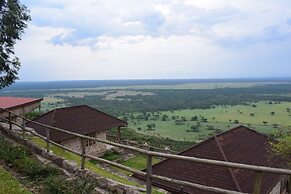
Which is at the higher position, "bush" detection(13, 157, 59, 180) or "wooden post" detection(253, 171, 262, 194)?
"wooden post" detection(253, 171, 262, 194)

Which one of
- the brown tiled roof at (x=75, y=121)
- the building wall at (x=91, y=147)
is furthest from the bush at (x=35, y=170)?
the building wall at (x=91, y=147)

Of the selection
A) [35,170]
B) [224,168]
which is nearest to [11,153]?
[35,170]

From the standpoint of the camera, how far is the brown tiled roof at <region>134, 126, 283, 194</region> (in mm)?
10836

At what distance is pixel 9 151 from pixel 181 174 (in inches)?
247

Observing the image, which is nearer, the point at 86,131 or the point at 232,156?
the point at 232,156

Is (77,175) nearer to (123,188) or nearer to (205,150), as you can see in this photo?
(123,188)

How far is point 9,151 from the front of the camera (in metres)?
9.25

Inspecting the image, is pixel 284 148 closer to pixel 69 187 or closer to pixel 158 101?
pixel 69 187

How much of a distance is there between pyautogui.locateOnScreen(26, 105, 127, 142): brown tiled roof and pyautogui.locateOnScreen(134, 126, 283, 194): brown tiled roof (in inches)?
388

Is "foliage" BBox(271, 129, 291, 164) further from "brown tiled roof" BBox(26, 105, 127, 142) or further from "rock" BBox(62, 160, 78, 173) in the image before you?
"brown tiled roof" BBox(26, 105, 127, 142)

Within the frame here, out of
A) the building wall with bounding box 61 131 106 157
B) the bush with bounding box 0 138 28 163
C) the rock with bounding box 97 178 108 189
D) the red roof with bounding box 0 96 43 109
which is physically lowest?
the building wall with bounding box 61 131 106 157

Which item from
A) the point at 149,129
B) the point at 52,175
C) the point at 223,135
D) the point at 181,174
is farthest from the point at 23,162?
the point at 149,129

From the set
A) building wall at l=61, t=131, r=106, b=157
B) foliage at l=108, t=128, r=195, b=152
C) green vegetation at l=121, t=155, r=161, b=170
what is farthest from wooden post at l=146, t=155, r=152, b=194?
foliage at l=108, t=128, r=195, b=152

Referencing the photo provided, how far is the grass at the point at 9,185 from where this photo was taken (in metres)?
6.46
